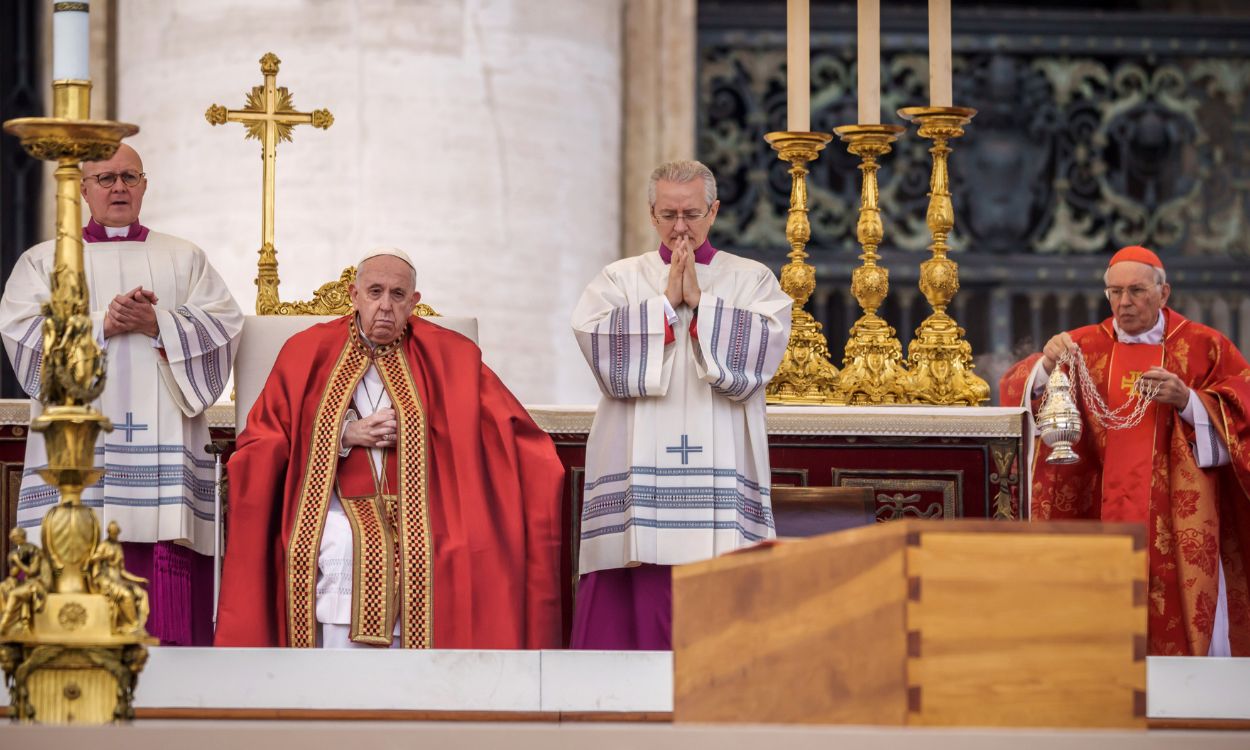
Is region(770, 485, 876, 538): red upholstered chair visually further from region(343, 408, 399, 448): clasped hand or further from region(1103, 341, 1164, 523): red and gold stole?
region(343, 408, 399, 448): clasped hand

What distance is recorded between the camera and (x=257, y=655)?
4.61 metres

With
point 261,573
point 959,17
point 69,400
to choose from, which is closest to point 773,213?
point 959,17

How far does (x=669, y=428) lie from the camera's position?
6.46m

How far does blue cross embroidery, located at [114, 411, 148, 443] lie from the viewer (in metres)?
6.68

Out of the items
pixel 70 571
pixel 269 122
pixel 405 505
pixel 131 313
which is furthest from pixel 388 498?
pixel 70 571

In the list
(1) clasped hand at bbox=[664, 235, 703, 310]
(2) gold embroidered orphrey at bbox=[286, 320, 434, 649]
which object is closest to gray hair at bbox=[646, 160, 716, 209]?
(1) clasped hand at bbox=[664, 235, 703, 310]

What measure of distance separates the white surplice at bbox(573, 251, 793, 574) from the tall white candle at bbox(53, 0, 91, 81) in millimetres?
2807

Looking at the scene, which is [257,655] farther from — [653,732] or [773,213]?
[773,213]

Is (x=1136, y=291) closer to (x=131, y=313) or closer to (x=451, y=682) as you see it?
(x=131, y=313)

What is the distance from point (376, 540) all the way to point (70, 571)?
2.53 metres

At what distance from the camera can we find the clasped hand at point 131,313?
261 inches

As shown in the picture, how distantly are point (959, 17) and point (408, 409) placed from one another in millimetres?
5647

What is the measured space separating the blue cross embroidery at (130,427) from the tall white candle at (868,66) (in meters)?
2.54

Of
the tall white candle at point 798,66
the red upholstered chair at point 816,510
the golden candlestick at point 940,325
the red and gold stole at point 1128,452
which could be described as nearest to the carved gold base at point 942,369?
the golden candlestick at point 940,325
